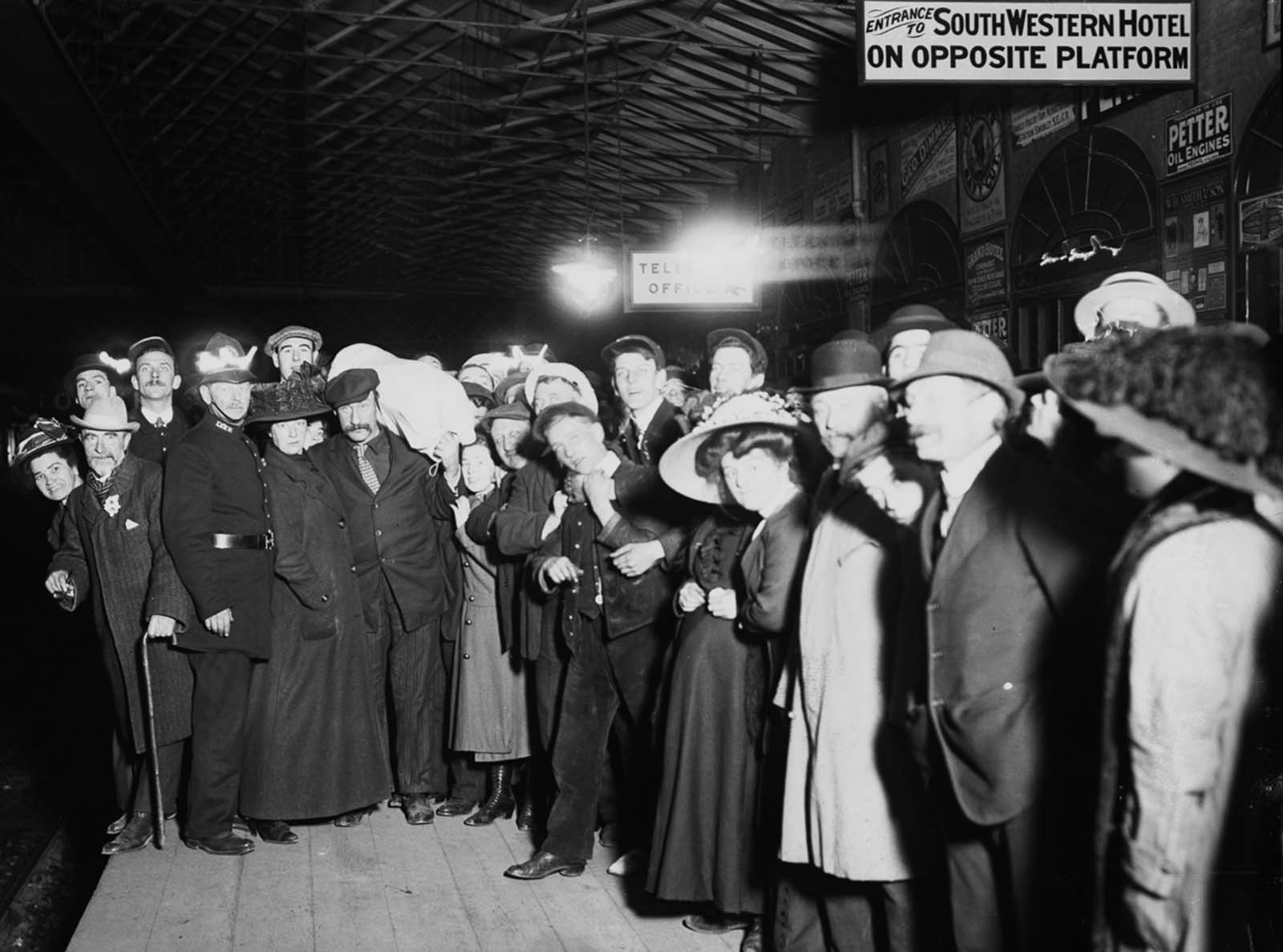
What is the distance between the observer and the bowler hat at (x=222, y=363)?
5.05 meters

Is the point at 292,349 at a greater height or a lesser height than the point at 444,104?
lesser

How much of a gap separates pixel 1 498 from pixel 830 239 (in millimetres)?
10442

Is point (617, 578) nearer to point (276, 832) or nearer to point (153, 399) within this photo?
point (276, 832)

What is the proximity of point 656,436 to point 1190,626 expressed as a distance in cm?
306

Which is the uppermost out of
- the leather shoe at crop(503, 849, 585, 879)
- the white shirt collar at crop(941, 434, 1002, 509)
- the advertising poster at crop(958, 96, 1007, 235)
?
the advertising poster at crop(958, 96, 1007, 235)

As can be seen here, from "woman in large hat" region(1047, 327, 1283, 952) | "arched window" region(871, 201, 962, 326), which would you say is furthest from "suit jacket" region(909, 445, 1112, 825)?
"arched window" region(871, 201, 962, 326)

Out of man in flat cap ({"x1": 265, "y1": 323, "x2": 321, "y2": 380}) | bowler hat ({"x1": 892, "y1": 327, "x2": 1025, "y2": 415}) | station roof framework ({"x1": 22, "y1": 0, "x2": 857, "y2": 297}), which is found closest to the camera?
bowler hat ({"x1": 892, "y1": 327, "x2": 1025, "y2": 415})

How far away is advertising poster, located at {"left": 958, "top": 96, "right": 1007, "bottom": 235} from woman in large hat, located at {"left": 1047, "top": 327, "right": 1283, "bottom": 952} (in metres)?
7.82

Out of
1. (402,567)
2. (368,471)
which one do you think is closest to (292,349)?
(368,471)

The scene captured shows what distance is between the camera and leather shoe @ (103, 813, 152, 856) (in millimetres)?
4879

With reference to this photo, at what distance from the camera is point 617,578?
447 cm

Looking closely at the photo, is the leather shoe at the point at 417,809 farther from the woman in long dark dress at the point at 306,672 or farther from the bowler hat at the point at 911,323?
the bowler hat at the point at 911,323

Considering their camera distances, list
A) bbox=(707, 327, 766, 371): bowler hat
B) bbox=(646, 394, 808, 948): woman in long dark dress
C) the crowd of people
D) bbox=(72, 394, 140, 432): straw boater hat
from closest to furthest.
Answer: the crowd of people
bbox=(646, 394, 808, 948): woman in long dark dress
bbox=(707, 327, 766, 371): bowler hat
bbox=(72, 394, 140, 432): straw boater hat

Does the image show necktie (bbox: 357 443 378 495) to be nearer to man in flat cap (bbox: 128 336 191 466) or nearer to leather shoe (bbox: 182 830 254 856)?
man in flat cap (bbox: 128 336 191 466)
